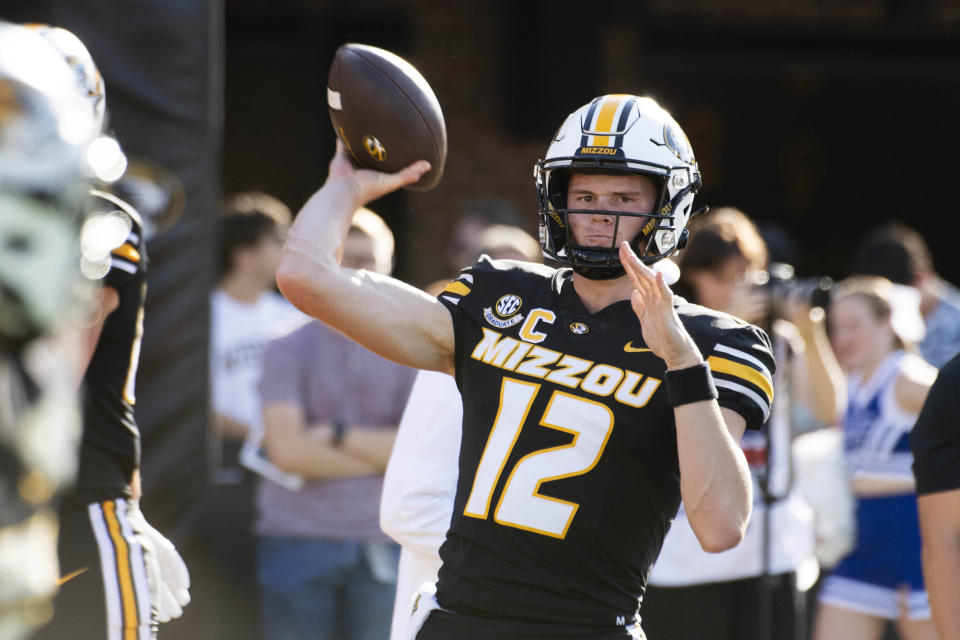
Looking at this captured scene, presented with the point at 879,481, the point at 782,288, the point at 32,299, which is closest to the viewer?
the point at 32,299

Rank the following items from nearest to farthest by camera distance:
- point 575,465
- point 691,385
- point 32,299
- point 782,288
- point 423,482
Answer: point 32,299, point 691,385, point 575,465, point 423,482, point 782,288

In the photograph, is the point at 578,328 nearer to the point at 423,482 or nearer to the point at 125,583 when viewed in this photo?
the point at 423,482

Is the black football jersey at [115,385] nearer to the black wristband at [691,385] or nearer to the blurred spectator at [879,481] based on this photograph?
the black wristband at [691,385]

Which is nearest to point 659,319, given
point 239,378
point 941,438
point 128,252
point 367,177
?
point 367,177

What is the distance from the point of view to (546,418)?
2812 millimetres

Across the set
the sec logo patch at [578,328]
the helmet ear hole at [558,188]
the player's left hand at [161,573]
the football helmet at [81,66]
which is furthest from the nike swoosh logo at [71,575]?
the helmet ear hole at [558,188]

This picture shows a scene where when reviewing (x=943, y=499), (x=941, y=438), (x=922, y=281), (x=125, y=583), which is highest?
(x=922, y=281)

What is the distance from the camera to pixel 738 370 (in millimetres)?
2797

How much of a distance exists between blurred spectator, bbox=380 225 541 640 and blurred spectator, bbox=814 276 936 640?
2.60 meters

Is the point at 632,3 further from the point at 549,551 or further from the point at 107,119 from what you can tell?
the point at 549,551

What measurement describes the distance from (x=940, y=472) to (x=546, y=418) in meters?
1.04

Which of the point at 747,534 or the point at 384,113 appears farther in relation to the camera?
the point at 747,534

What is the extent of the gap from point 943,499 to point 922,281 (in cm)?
410

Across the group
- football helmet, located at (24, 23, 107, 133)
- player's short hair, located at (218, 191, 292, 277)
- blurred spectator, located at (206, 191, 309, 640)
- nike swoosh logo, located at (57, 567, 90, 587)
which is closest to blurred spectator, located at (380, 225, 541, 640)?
nike swoosh logo, located at (57, 567, 90, 587)
